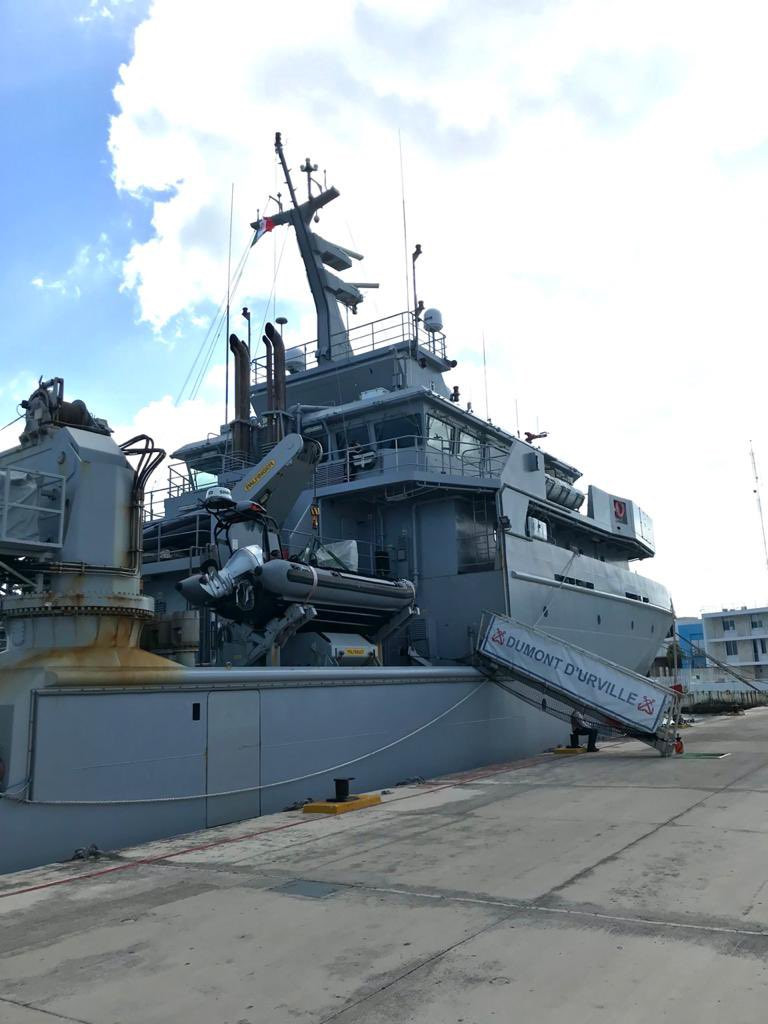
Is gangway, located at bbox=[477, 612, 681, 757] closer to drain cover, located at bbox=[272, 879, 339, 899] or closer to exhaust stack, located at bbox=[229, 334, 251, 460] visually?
exhaust stack, located at bbox=[229, 334, 251, 460]

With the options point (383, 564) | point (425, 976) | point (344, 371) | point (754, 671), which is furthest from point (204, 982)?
point (754, 671)

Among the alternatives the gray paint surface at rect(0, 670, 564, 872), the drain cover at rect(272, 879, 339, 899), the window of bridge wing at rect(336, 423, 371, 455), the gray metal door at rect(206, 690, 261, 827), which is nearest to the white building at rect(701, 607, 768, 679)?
the window of bridge wing at rect(336, 423, 371, 455)

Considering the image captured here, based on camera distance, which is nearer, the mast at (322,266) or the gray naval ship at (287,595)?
the gray naval ship at (287,595)

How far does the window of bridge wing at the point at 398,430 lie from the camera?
52.8 ft

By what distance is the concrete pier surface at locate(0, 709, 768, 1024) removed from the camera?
342 centimetres

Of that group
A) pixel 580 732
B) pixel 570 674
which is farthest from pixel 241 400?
pixel 580 732

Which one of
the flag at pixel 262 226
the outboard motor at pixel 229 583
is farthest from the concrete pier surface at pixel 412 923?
the flag at pixel 262 226

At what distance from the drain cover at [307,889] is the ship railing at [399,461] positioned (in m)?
9.68

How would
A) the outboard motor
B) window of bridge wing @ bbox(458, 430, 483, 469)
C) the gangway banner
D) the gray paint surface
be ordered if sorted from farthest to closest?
window of bridge wing @ bbox(458, 430, 483, 469) → the gangway banner → the outboard motor → the gray paint surface

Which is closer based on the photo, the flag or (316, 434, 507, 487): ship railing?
(316, 434, 507, 487): ship railing

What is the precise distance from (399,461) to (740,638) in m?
54.8

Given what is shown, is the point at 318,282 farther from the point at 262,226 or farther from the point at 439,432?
the point at 439,432

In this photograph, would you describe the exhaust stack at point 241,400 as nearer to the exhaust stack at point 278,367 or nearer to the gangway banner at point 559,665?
the exhaust stack at point 278,367

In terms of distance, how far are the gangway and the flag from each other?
38.5 ft
